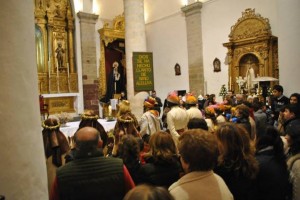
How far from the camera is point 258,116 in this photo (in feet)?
16.7

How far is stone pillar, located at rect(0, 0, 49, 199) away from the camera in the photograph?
71.6 inches

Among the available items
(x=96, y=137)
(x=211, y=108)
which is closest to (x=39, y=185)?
(x=96, y=137)

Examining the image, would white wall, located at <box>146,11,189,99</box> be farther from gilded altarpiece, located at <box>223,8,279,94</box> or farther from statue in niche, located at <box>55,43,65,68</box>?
statue in niche, located at <box>55,43,65,68</box>

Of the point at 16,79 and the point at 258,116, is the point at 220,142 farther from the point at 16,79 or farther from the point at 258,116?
the point at 258,116

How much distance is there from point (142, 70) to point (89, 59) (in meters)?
6.75

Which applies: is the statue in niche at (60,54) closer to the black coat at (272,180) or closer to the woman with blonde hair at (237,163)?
the woman with blonde hair at (237,163)

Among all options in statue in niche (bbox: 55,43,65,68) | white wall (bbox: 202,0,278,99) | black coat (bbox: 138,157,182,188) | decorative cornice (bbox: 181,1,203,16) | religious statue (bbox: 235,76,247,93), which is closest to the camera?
black coat (bbox: 138,157,182,188)

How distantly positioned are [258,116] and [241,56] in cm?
763

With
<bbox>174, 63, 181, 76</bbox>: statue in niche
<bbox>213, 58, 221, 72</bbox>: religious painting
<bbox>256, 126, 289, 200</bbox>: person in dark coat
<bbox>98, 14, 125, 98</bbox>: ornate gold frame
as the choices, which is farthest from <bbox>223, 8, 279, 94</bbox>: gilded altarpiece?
<bbox>256, 126, 289, 200</bbox>: person in dark coat

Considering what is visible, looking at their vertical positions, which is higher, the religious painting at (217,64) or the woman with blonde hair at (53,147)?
the religious painting at (217,64)

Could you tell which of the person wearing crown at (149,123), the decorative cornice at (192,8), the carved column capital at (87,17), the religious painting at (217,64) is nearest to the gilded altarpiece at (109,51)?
the carved column capital at (87,17)

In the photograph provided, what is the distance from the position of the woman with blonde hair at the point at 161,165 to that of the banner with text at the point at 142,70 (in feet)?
18.2

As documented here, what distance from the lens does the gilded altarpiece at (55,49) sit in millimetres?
13078

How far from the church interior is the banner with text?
4 centimetres
